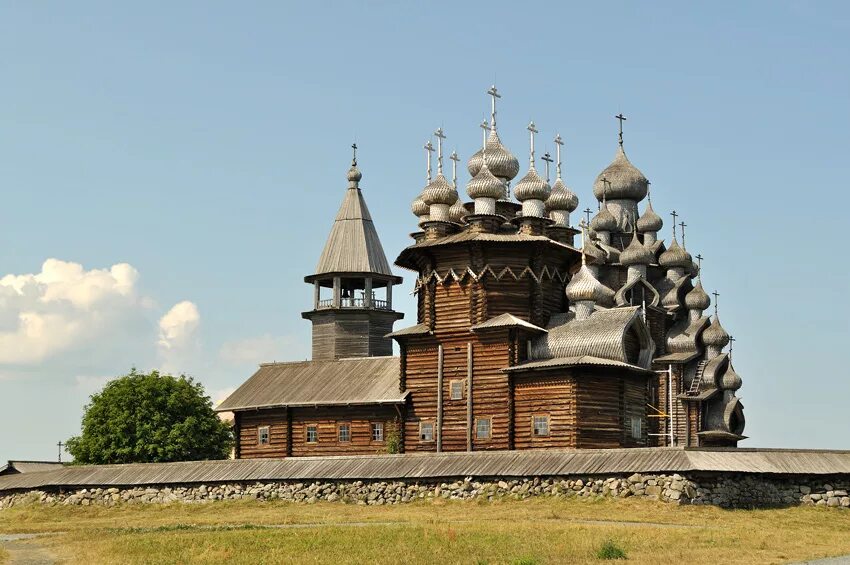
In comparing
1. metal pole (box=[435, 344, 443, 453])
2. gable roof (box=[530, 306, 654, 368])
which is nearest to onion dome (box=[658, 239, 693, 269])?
gable roof (box=[530, 306, 654, 368])

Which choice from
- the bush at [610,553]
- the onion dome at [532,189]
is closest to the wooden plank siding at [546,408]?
the onion dome at [532,189]

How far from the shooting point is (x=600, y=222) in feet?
219

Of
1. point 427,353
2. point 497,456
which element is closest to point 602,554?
point 497,456

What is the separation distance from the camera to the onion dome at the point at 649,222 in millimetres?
67125

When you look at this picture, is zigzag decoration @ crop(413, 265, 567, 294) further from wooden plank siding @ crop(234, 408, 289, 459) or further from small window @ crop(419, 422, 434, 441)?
wooden plank siding @ crop(234, 408, 289, 459)

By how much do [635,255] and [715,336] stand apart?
5495mm

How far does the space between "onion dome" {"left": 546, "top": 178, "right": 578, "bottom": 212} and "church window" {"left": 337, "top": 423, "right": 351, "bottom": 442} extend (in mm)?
12213

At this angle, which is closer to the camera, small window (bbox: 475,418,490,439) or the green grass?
the green grass

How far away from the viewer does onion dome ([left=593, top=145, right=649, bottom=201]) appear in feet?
223

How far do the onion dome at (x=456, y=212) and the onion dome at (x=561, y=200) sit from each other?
3.55 meters

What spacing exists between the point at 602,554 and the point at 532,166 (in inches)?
1108

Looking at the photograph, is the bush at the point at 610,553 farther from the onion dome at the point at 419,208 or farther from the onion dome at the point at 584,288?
the onion dome at the point at 419,208

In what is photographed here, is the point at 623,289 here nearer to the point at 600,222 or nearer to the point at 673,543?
the point at 600,222

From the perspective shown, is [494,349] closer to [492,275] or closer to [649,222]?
[492,275]
